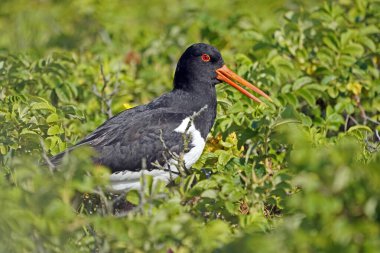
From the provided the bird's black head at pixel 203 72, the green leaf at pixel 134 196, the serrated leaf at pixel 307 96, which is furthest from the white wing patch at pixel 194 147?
the green leaf at pixel 134 196

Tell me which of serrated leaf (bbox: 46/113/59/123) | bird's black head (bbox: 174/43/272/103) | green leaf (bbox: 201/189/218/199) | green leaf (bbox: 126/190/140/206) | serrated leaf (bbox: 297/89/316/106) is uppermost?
green leaf (bbox: 126/190/140/206)

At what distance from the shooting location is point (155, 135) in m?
6.91

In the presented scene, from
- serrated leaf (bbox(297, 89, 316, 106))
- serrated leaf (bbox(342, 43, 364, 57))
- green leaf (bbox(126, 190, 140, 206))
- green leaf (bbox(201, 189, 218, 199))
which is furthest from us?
serrated leaf (bbox(342, 43, 364, 57))

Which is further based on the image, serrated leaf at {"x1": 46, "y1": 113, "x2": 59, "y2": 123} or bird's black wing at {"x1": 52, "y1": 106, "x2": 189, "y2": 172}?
bird's black wing at {"x1": 52, "y1": 106, "x2": 189, "y2": 172}

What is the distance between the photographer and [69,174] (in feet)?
15.1

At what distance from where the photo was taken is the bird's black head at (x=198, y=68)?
24.9 ft

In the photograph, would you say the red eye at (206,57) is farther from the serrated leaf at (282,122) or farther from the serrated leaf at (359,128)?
the serrated leaf at (282,122)

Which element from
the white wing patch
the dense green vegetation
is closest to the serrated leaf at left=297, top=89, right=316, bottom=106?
the dense green vegetation

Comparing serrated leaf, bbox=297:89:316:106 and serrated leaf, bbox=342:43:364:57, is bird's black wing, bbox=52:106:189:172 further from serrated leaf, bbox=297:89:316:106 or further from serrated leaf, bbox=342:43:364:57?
serrated leaf, bbox=342:43:364:57

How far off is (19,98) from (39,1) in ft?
29.8

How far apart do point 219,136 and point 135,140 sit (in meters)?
0.81

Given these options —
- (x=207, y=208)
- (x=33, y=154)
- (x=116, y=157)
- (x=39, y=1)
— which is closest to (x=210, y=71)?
(x=116, y=157)

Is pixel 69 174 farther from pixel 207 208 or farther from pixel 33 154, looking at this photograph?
pixel 33 154

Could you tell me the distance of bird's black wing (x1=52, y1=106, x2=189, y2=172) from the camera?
682 centimetres
